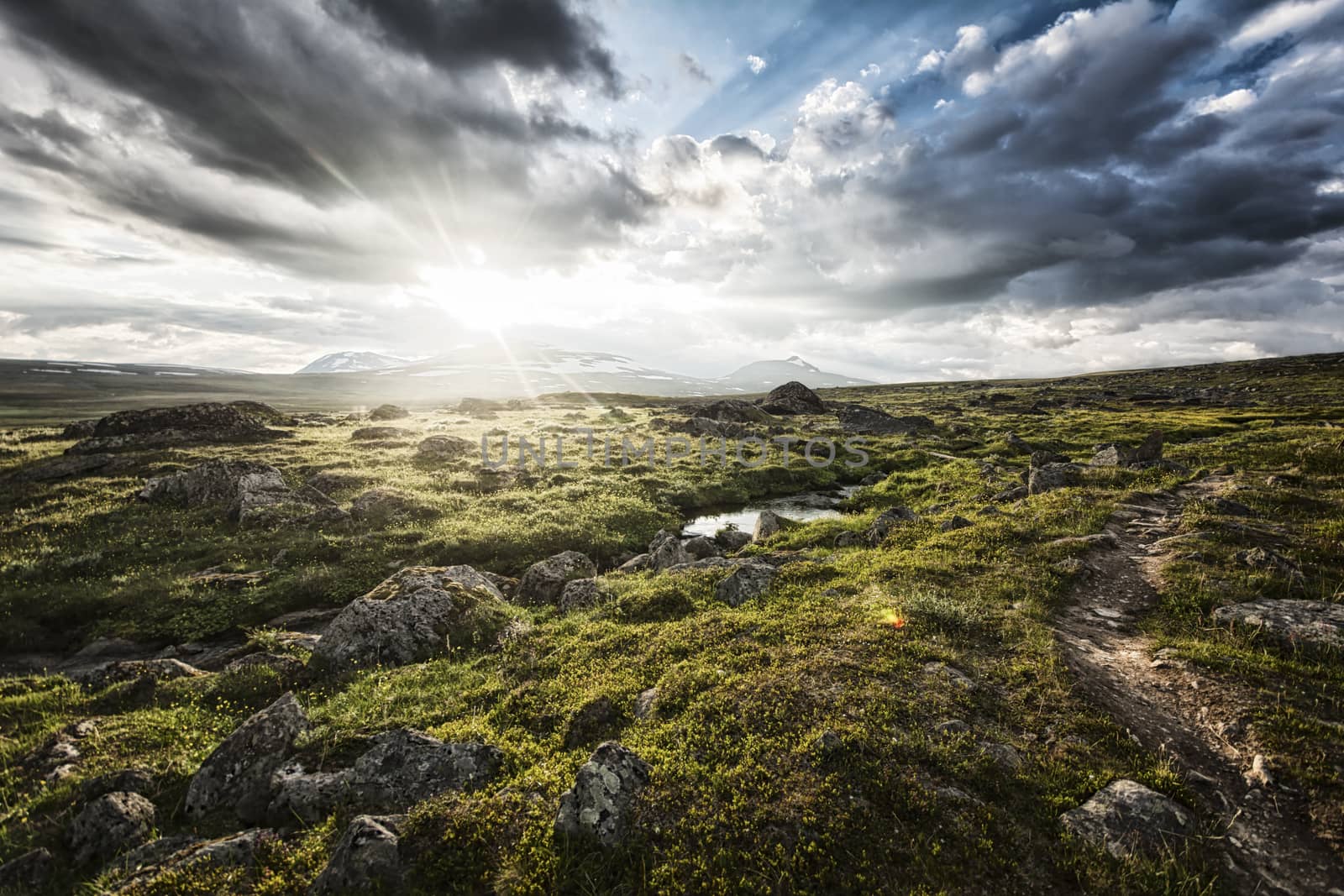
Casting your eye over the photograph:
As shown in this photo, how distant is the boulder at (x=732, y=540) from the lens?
1067 inches

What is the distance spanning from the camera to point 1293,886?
265 inches

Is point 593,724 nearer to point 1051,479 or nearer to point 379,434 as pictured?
point 1051,479

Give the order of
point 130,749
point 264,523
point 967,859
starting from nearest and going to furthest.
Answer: point 967,859 < point 130,749 < point 264,523

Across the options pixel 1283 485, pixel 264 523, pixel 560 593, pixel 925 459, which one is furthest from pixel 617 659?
pixel 925 459

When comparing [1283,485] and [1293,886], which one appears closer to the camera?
[1293,886]

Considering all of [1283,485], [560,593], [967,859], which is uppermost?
[1283,485]

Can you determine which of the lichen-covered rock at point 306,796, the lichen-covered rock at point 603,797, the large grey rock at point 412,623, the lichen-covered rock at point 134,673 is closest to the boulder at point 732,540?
the large grey rock at point 412,623

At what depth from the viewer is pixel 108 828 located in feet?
28.7

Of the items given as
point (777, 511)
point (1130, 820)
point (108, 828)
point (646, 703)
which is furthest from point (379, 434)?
point (1130, 820)

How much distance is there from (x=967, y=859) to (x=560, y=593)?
15.5 metres

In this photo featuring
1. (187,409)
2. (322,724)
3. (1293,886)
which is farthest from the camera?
(187,409)

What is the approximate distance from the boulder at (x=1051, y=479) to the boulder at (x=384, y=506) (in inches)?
1364

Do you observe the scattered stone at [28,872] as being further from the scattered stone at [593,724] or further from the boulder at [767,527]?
the boulder at [767,527]

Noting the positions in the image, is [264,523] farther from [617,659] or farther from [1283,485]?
[1283,485]
